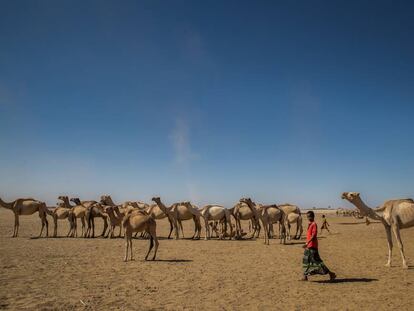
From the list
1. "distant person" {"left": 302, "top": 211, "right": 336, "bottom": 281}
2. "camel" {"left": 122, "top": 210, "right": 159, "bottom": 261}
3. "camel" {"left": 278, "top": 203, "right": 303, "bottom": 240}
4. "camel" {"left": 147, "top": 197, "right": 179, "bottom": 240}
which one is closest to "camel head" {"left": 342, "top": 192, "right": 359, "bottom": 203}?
"distant person" {"left": 302, "top": 211, "right": 336, "bottom": 281}

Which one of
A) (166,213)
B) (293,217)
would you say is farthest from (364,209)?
(166,213)

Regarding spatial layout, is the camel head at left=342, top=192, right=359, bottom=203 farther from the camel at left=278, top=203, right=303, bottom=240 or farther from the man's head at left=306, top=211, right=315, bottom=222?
the camel at left=278, top=203, right=303, bottom=240

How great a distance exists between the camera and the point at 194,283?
35.6 ft

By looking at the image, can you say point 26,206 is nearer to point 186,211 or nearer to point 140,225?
point 186,211

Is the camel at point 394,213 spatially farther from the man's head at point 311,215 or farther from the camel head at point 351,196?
the man's head at point 311,215

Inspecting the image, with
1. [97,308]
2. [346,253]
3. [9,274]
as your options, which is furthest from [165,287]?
[346,253]

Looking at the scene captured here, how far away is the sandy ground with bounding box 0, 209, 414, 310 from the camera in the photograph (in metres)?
8.62

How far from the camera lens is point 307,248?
11.3 m

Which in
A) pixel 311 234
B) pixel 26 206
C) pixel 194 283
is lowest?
pixel 194 283

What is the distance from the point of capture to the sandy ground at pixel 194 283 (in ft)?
28.3

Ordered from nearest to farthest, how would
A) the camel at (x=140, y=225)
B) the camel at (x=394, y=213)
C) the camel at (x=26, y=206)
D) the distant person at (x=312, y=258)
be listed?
the distant person at (x=312, y=258)
the camel at (x=394, y=213)
the camel at (x=140, y=225)
the camel at (x=26, y=206)

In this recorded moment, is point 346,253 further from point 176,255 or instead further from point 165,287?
point 165,287

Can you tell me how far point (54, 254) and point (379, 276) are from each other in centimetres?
1340

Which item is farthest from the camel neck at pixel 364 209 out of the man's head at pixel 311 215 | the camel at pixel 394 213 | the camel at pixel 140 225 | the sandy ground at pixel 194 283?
the camel at pixel 140 225
